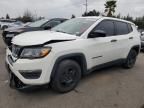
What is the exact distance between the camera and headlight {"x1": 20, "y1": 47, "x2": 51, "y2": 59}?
365 cm

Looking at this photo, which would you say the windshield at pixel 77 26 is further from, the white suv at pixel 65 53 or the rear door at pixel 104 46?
the rear door at pixel 104 46

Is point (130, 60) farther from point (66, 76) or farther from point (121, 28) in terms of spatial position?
point (66, 76)

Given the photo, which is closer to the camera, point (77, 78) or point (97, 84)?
point (77, 78)

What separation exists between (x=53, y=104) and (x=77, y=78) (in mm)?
879

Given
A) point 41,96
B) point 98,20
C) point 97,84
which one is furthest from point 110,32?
point 41,96

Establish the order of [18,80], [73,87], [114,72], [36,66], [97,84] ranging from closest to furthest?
[36,66] → [18,80] → [73,87] → [97,84] → [114,72]

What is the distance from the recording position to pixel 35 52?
3672 millimetres

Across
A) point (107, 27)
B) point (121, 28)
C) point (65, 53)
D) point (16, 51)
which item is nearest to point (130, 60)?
point (121, 28)

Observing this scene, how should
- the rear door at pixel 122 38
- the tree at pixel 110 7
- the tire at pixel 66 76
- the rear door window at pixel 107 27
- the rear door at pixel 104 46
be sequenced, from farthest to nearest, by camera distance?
the tree at pixel 110 7 < the rear door at pixel 122 38 < the rear door window at pixel 107 27 < the rear door at pixel 104 46 < the tire at pixel 66 76

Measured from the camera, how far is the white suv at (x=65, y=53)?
367 cm

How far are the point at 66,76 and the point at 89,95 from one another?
65 centimetres

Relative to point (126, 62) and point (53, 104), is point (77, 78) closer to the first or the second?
point (53, 104)

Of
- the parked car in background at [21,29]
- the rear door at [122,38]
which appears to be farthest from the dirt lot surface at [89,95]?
the parked car in background at [21,29]

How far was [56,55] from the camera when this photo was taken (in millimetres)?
3797
